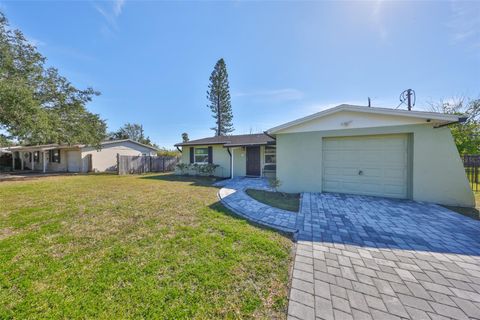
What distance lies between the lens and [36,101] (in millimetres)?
11461

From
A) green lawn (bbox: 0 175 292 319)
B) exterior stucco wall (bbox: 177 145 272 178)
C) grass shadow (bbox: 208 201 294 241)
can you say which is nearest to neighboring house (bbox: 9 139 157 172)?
exterior stucco wall (bbox: 177 145 272 178)

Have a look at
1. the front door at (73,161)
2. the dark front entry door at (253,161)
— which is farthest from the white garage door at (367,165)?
the front door at (73,161)

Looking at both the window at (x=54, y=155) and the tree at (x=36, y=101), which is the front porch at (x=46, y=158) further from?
the tree at (x=36, y=101)

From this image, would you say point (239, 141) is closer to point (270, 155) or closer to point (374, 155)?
point (270, 155)

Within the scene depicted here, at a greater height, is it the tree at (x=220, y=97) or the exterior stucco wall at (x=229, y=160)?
the tree at (x=220, y=97)

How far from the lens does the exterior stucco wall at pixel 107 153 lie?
1705cm

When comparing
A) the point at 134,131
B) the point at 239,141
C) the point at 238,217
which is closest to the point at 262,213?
the point at 238,217

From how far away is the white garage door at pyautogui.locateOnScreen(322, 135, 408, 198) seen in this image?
6.11 m

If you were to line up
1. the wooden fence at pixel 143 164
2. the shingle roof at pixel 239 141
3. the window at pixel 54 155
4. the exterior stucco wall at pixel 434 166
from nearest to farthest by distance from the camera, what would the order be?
1. the exterior stucco wall at pixel 434 166
2. the shingle roof at pixel 239 141
3. the wooden fence at pixel 143 164
4. the window at pixel 54 155

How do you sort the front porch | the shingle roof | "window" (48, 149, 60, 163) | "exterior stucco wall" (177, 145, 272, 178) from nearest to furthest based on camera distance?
the shingle roof, "exterior stucco wall" (177, 145, 272, 178), the front porch, "window" (48, 149, 60, 163)

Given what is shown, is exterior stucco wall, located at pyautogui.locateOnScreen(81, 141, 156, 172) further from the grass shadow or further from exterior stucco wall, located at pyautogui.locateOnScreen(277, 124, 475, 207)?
exterior stucco wall, located at pyautogui.locateOnScreen(277, 124, 475, 207)

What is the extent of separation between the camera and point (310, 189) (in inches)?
283

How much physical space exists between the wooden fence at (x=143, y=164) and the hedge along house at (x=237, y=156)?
203 inches

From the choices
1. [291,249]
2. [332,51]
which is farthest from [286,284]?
[332,51]
